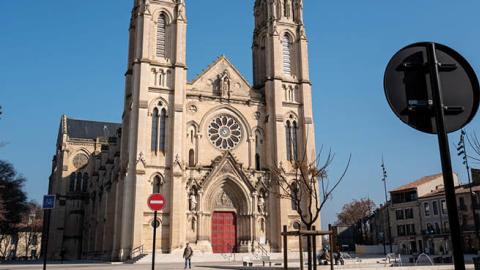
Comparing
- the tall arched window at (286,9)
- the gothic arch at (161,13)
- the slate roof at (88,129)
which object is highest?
the tall arched window at (286,9)

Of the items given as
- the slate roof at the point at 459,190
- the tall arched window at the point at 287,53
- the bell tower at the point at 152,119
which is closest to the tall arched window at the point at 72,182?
the bell tower at the point at 152,119

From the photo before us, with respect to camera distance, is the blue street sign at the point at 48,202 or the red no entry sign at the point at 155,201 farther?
the blue street sign at the point at 48,202

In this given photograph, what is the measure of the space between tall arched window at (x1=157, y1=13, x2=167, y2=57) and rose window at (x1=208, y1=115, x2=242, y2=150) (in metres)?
8.70

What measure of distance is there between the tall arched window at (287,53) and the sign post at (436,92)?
47.6 meters

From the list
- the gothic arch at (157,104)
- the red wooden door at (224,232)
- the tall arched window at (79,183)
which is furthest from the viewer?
the tall arched window at (79,183)

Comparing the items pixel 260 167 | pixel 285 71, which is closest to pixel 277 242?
pixel 260 167

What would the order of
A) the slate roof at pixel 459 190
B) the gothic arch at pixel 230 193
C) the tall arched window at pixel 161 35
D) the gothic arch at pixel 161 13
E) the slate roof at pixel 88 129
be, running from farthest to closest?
1. the slate roof at pixel 88 129
2. the slate roof at pixel 459 190
3. the gothic arch at pixel 161 13
4. the tall arched window at pixel 161 35
5. the gothic arch at pixel 230 193

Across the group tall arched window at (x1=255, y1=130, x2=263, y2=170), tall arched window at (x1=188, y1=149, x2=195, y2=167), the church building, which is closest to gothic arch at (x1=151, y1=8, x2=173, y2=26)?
the church building

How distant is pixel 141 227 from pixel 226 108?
15.5 m

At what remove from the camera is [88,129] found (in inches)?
3140

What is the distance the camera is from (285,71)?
51.1m

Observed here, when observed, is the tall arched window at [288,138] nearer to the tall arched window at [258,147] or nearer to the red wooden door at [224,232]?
the tall arched window at [258,147]

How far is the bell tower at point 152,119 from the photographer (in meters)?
40.2

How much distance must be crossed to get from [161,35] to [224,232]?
819 inches
